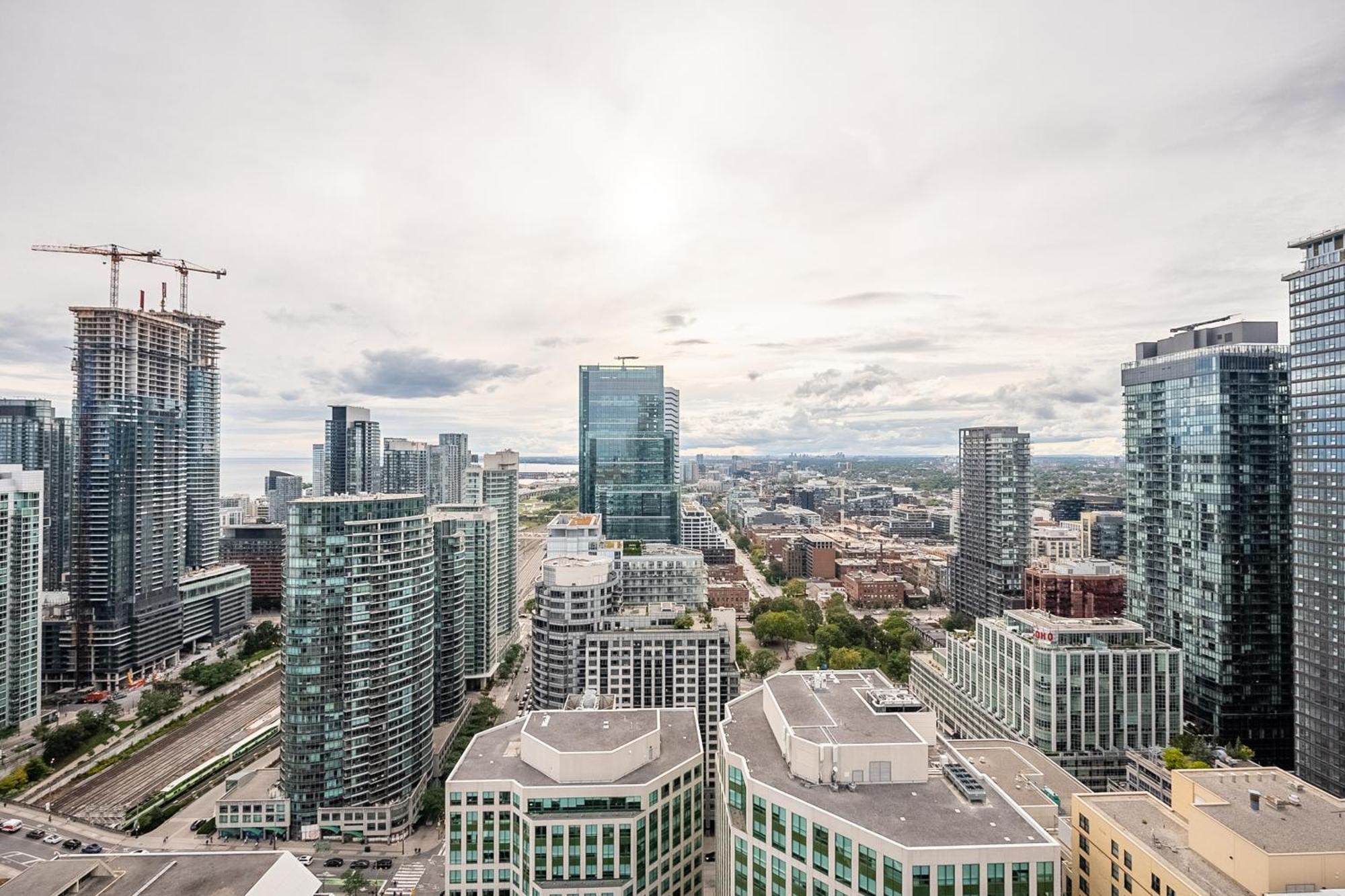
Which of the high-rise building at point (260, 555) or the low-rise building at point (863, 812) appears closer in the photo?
the low-rise building at point (863, 812)

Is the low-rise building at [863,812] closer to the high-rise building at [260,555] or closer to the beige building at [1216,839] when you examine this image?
the beige building at [1216,839]

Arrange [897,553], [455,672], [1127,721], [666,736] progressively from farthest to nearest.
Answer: [897,553] < [455,672] < [1127,721] < [666,736]

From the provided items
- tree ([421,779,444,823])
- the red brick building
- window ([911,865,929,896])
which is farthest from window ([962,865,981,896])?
the red brick building

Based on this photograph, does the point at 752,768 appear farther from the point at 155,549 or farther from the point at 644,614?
the point at 155,549

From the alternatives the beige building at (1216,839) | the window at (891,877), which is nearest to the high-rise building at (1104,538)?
the beige building at (1216,839)

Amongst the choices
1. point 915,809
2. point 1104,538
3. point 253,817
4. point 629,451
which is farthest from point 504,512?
point 1104,538

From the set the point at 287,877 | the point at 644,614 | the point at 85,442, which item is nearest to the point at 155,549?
the point at 85,442
